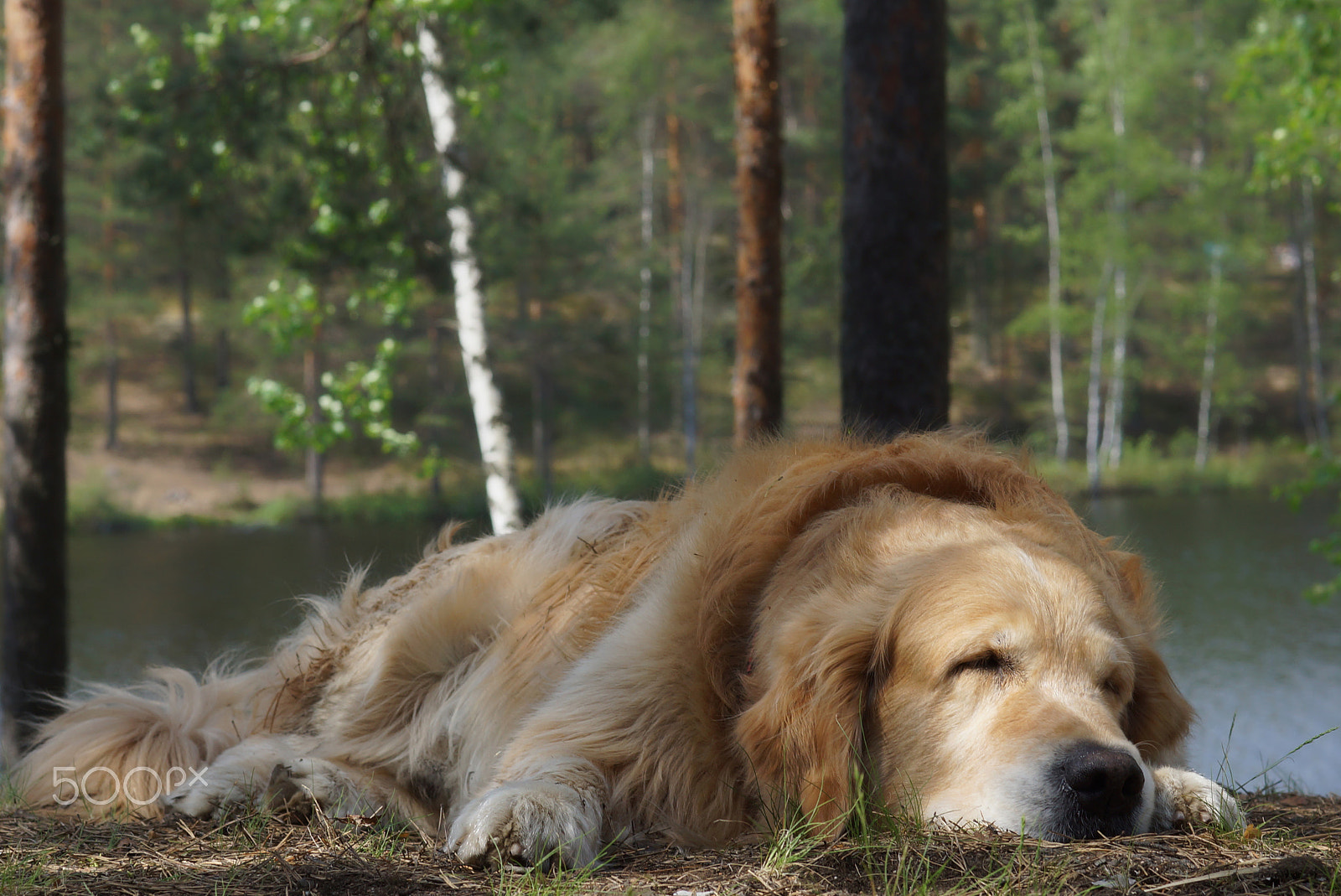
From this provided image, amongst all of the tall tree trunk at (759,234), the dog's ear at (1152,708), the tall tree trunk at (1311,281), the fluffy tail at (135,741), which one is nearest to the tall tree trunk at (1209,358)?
the tall tree trunk at (1311,281)

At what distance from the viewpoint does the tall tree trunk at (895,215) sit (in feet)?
16.2

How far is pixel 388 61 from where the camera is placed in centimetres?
912

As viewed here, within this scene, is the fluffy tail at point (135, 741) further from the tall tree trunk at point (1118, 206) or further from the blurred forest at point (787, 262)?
the tall tree trunk at point (1118, 206)

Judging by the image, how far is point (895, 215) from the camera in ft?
16.4

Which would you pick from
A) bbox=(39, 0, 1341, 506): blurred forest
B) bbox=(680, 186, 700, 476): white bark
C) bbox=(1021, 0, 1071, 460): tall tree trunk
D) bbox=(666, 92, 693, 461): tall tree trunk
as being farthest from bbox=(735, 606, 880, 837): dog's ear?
bbox=(1021, 0, 1071, 460): tall tree trunk

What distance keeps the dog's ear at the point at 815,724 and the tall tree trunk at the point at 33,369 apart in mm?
5492

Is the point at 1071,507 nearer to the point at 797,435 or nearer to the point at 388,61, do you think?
the point at 797,435

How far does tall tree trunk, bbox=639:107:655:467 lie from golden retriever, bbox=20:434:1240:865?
28484mm

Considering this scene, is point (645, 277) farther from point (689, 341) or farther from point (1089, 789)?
point (1089, 789)

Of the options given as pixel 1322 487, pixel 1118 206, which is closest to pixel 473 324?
pixel 1322 487

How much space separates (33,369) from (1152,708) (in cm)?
651

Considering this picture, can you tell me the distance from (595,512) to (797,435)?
2.57ft

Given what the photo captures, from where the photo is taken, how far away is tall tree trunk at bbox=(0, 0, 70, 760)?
661 centimetres

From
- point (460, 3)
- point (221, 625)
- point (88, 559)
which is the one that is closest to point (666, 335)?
point (88, 559)
